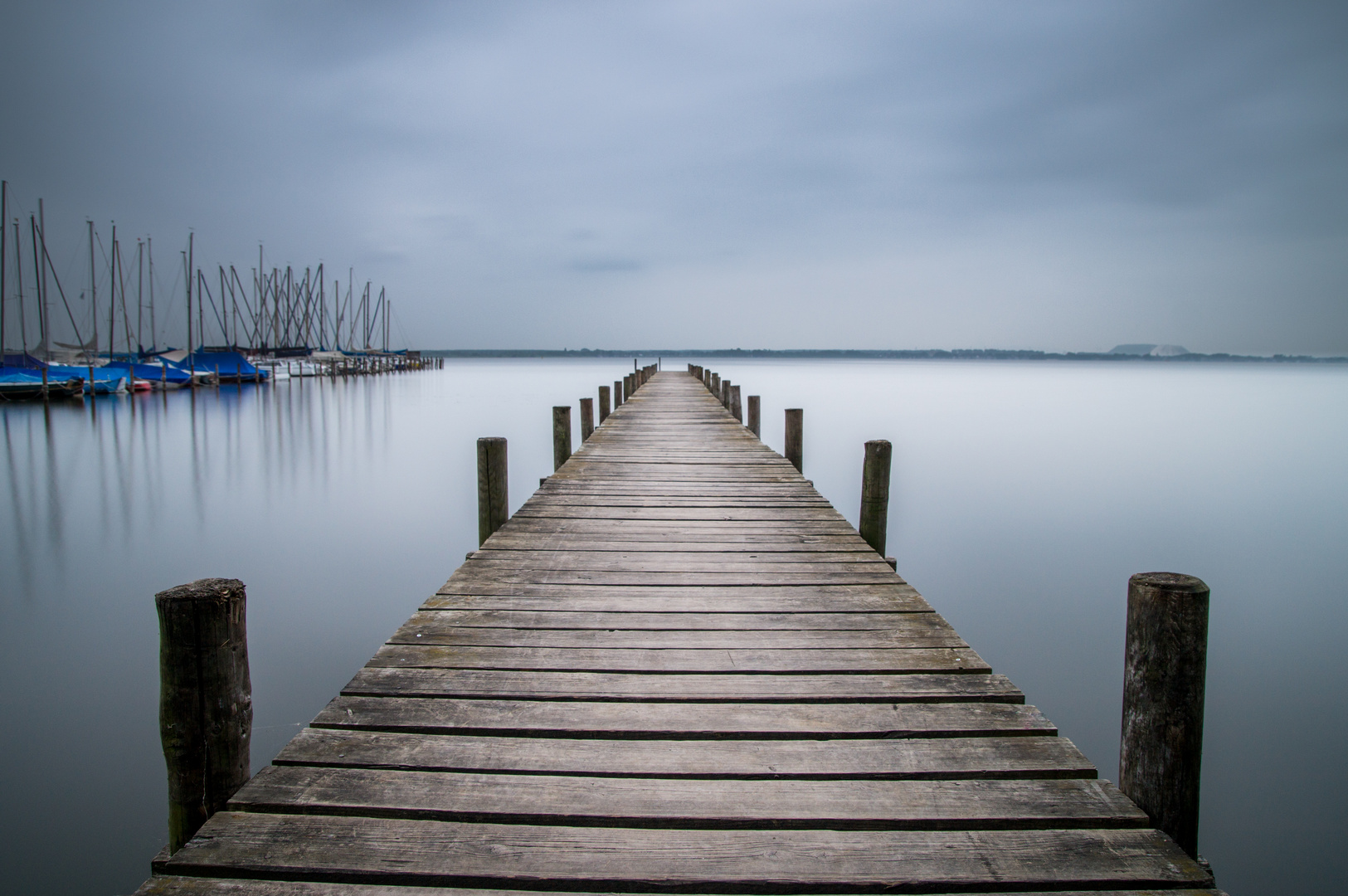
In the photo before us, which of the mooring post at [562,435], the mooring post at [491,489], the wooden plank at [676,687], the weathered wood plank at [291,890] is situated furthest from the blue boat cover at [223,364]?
the weathered wood plank at [291,890]

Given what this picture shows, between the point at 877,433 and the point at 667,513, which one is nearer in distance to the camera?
the point at 667,513

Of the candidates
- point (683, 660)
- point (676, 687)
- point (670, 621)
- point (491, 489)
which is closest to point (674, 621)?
point (670, 621)

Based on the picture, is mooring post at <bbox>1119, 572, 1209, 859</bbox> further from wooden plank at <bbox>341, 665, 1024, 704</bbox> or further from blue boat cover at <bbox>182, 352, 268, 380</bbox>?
blue boat cover at <bbox>182, 352, 268, 380</bbox>

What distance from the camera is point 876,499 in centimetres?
555

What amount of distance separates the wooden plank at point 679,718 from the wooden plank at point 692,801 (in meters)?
0.25

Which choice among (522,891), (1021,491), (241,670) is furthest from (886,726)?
(1021,491)

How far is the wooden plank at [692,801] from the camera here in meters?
1.93

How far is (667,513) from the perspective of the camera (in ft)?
18.1

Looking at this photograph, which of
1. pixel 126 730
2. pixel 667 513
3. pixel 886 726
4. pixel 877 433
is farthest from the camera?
pixel 877 433

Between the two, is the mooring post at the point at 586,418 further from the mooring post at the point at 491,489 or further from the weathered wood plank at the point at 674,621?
the weathered wood plank at the point at 674,621

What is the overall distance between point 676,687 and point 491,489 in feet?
10.3

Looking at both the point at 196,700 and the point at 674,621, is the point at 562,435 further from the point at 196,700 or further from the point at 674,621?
the point at 196,700

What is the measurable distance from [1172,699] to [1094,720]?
12.0 feet

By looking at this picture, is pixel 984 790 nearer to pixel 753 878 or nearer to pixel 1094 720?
pixel 753 878
